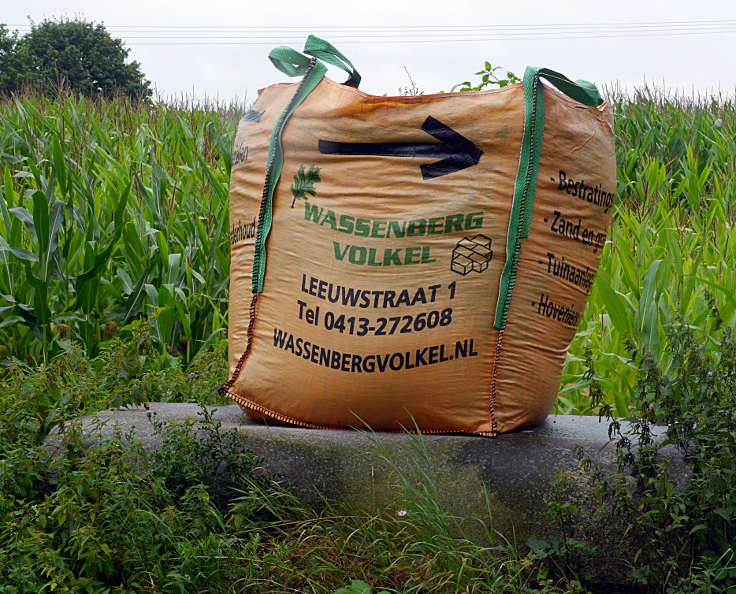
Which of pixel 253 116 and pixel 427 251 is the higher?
pixel 253 116

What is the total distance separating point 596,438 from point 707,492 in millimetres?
484

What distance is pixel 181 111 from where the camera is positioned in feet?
29.5

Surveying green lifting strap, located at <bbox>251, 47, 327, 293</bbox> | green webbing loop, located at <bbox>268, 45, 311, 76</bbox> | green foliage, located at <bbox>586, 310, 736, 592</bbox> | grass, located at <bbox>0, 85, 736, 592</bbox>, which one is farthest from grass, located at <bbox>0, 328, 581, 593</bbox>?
green webbing loop, located at <bbox>268, 45, 311, 76</bbox>

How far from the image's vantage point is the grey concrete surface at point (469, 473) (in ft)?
7.27

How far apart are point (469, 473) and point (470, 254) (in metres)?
0.57

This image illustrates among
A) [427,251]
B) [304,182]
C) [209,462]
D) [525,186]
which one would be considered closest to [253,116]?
[304,182]

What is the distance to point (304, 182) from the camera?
240cm

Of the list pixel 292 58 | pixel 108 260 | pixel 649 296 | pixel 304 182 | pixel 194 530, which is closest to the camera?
pixel 194 530

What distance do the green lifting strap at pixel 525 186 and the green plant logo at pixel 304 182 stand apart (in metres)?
0.54

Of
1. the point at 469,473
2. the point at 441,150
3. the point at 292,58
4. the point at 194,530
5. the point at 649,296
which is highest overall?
the point at 292,58

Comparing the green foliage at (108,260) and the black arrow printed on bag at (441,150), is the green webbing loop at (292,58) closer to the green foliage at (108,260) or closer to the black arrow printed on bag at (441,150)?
the black arrow printed on bag at (441,150)

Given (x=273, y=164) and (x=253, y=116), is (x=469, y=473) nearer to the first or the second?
(x=273, y=164)

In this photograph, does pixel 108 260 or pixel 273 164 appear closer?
pixel 273 164

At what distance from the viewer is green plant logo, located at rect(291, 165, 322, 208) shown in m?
2.38
